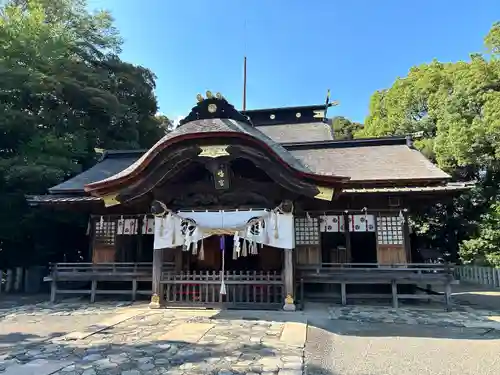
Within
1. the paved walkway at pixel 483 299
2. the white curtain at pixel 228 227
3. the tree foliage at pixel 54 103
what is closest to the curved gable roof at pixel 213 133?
the white curtain at pixel 228 227

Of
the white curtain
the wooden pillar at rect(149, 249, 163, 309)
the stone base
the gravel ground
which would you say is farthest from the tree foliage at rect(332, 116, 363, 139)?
the gravel ground

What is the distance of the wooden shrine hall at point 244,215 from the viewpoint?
8.88 meters

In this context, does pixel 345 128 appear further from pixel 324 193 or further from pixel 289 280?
pixel 289 280

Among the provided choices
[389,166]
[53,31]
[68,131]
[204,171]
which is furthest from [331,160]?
[53,31]

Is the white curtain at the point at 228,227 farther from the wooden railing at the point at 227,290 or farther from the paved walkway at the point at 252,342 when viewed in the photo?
the paved walkway at the point at 252,342

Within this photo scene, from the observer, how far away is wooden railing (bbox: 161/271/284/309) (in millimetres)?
9117

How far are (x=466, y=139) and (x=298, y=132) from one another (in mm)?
8722

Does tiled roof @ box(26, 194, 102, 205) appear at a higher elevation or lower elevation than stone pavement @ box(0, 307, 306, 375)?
higher

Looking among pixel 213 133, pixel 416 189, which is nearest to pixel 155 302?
pixel 213 133

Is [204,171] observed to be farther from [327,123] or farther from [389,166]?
[327,123]

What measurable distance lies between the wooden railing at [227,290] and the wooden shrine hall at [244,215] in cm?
3

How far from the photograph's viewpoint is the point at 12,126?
15695 millimetres

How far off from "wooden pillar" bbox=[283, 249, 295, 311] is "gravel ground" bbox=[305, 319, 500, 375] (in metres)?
1.16

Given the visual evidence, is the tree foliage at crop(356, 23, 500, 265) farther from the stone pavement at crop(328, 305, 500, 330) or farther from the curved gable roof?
the curved gable roof
